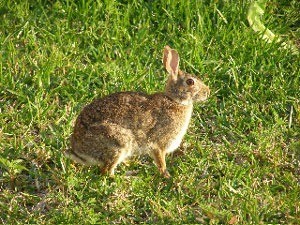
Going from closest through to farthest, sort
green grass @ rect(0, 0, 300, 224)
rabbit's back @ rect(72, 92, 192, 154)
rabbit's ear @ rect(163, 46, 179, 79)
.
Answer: green grass @ rect(0, 0, 300, 224), rabbit's back @ rect(72, 92, 192, 154), rabbit's ear @ rect(163, 46, 179, 79)

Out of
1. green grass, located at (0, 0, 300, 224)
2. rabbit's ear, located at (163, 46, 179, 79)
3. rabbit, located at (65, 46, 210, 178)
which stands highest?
rabbit's ear, located at (163, 46, 179, 79)

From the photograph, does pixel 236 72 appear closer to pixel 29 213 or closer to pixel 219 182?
pixel 219 182

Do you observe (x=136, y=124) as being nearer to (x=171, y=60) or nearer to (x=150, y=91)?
(x=171, y=60)

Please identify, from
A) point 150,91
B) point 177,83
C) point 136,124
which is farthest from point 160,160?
point 150,91

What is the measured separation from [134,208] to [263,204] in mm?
989

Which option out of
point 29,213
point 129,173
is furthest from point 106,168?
point 29,213

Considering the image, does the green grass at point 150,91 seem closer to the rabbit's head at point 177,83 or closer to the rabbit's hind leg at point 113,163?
the rabbit's hind leg at point 113,163

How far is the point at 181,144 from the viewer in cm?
614

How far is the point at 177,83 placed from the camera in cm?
596

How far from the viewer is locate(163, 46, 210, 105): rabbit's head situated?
5.94 m

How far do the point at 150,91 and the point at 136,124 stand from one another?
0.93 meters

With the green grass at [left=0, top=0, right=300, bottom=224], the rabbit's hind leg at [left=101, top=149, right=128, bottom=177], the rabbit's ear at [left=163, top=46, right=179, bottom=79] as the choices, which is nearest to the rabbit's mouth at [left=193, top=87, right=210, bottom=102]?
A: the rabbit's ear at [left=163, top=46, right=179, bottom=79]

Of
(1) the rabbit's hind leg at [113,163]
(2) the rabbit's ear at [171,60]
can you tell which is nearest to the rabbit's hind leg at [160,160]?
(1) the rabbit's hind leg at [113,163]

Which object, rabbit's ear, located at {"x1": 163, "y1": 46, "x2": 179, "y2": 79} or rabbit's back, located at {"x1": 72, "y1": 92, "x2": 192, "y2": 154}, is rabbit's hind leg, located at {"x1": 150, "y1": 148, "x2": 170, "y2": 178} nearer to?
rabbit's back, located at {"x1": 72, "y1": 92, "x2": 192, "y2": 154}
